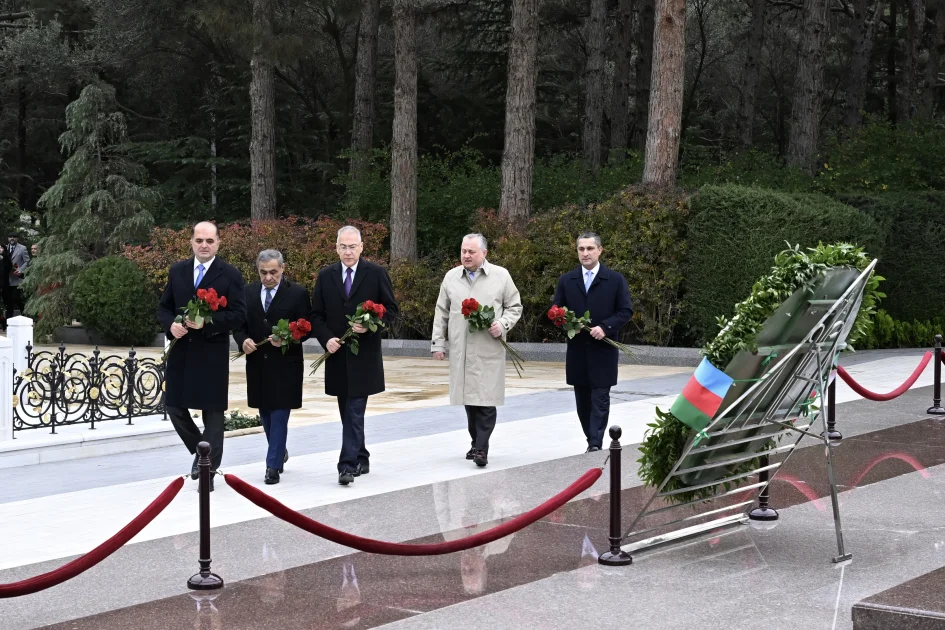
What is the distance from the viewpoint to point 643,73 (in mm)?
37000

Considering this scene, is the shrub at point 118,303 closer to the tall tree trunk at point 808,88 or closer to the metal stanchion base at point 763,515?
the tall tree trunk at point 808,88

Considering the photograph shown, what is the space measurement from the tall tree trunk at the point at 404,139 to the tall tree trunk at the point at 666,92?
526 cm

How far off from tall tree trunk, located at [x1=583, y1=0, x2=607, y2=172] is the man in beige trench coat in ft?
72.0

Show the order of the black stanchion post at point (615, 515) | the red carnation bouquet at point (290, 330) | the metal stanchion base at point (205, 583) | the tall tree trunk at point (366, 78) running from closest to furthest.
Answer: the metal stanchion base at point (205, 583) < the black stanchion post at point (615, 515) < the red carnation bouquet at point (290, 330) < the tall tree trunk at point (366, 78)

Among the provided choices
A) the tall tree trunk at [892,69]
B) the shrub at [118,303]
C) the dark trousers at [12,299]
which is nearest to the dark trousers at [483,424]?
the shrub at [118,303]

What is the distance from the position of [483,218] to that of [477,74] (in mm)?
16086

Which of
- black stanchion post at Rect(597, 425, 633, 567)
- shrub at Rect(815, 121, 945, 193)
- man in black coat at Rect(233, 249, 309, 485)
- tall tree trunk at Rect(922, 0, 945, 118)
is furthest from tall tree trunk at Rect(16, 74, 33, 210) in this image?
black stanchion post at Rect(597, 425, 633, 567)

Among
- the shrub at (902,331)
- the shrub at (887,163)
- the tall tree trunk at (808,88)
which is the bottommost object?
the shrub at (902,331)

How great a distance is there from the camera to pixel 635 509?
26.4 ft

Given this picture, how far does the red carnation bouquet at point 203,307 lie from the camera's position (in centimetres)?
852

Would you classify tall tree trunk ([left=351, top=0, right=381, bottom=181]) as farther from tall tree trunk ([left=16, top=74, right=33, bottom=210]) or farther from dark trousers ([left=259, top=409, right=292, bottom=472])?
dark trousers ([left=259, top=409, right=292, bottom=472])

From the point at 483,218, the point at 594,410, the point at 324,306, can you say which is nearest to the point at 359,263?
the point at 324,306

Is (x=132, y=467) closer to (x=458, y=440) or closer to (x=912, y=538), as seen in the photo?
(x=458, y=440)

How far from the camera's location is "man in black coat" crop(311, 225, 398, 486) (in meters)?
A: 9.11
